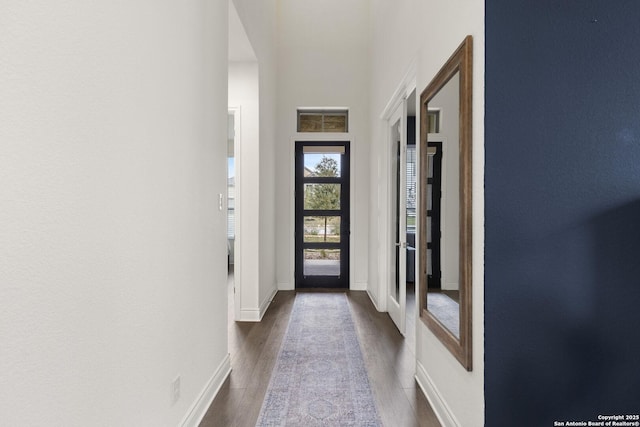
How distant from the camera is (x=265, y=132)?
4.68 metres

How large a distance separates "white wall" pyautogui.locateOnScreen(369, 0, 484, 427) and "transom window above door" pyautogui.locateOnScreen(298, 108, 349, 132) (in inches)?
78.4

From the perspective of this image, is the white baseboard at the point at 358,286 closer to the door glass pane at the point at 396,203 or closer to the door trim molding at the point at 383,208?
the door trim molding at the point at 383,208

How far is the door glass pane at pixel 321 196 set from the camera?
19.2ft

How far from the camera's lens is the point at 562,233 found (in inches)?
64.5

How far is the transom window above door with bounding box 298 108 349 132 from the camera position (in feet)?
19.4

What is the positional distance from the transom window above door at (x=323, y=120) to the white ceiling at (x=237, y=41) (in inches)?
76.2

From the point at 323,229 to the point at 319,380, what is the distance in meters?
3.27

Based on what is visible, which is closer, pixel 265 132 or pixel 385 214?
pixel 385 214

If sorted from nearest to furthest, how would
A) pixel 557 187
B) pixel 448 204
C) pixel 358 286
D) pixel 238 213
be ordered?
pixel 557 187, pixel 448 204, pixel 238 213, pixel 358 286

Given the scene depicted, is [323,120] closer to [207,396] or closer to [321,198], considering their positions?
[321,198]

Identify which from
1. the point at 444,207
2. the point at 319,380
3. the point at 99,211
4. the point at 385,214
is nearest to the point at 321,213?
the point at 385,214

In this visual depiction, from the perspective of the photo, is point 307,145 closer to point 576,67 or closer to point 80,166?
point 576,67

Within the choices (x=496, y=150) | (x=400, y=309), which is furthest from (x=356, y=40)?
(x=496, y=150)

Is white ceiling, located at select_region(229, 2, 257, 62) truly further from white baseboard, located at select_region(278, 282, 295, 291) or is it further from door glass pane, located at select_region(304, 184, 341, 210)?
white baseboard, located at select_region(278, 282, 295, 291)
